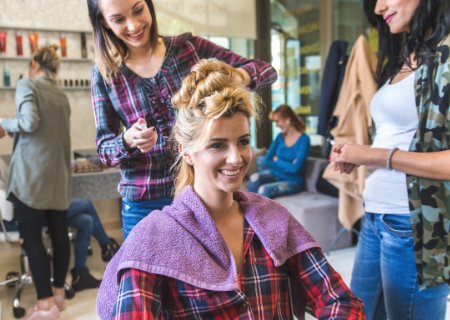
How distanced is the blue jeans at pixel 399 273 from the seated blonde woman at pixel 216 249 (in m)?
0.20

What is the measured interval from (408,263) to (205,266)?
56cm

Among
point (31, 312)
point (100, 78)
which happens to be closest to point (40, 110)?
point (31, 312)

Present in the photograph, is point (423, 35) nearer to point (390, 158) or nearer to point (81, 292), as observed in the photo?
point (390, 158)

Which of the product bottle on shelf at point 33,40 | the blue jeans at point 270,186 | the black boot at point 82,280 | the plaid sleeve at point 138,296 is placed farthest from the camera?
the product bottle on shelf at point 33,40

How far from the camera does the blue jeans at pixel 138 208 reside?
1.31 meters

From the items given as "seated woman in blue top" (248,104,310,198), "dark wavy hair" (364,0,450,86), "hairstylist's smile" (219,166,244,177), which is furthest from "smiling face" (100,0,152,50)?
"seated woman in blue top" (248,104,310,198)

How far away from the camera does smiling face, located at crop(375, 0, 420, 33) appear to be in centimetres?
114

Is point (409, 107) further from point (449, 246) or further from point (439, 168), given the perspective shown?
A: point (449, 246)

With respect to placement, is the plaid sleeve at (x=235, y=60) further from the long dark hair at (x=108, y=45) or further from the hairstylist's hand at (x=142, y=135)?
the hairstylist's hand at (x=142, y=135)

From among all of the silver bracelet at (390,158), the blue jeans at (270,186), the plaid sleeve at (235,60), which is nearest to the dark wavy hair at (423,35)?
the silver bracelet at (390,158)

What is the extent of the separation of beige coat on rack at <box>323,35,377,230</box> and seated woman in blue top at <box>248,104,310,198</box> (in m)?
0.59

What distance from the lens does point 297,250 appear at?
1.08 metres

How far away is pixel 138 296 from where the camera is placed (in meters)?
0.91

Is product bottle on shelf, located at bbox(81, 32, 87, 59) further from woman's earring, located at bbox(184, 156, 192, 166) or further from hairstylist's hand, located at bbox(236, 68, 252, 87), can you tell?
woman's earring, located at bbox(184, 156, 192, 166)
